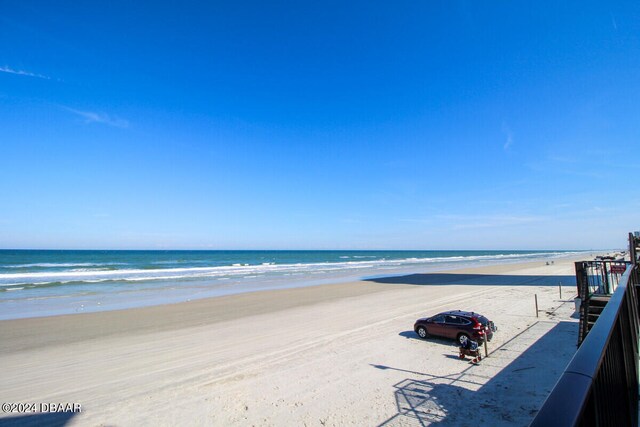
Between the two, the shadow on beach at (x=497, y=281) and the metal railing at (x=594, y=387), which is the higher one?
the metal railing at (x=594, y=387)

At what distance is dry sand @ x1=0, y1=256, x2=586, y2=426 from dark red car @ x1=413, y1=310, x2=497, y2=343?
50 centimetres

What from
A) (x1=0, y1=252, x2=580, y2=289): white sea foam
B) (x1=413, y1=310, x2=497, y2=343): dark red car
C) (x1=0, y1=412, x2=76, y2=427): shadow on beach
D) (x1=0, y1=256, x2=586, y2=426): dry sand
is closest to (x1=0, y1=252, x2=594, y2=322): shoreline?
(x1=0, y1=256, x2=586, y2=426): dry sand

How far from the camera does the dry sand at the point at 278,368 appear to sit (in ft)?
32.8

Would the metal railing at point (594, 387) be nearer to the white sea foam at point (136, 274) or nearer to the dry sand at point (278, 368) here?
the dry sand at point (278, 368)

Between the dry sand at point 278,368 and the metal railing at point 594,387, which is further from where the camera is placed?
the dry sand at point 278,368

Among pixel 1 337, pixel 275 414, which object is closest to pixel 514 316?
pixel 275 414

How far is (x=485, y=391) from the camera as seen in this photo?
11.0 metres

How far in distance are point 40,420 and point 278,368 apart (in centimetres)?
700

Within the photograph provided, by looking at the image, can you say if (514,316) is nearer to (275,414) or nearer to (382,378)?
(382,378)

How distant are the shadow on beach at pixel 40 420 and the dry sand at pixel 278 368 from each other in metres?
0.06

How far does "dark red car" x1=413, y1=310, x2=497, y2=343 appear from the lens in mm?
15195

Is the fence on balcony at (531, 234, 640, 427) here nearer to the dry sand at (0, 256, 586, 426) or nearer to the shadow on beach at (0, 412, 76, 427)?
the dry sand at (0, 256, 586, 426)

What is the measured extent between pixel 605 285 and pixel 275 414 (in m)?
11.8

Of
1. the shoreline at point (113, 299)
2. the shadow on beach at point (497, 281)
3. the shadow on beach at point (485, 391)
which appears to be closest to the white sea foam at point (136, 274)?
the shoreline at point (113, 299)
